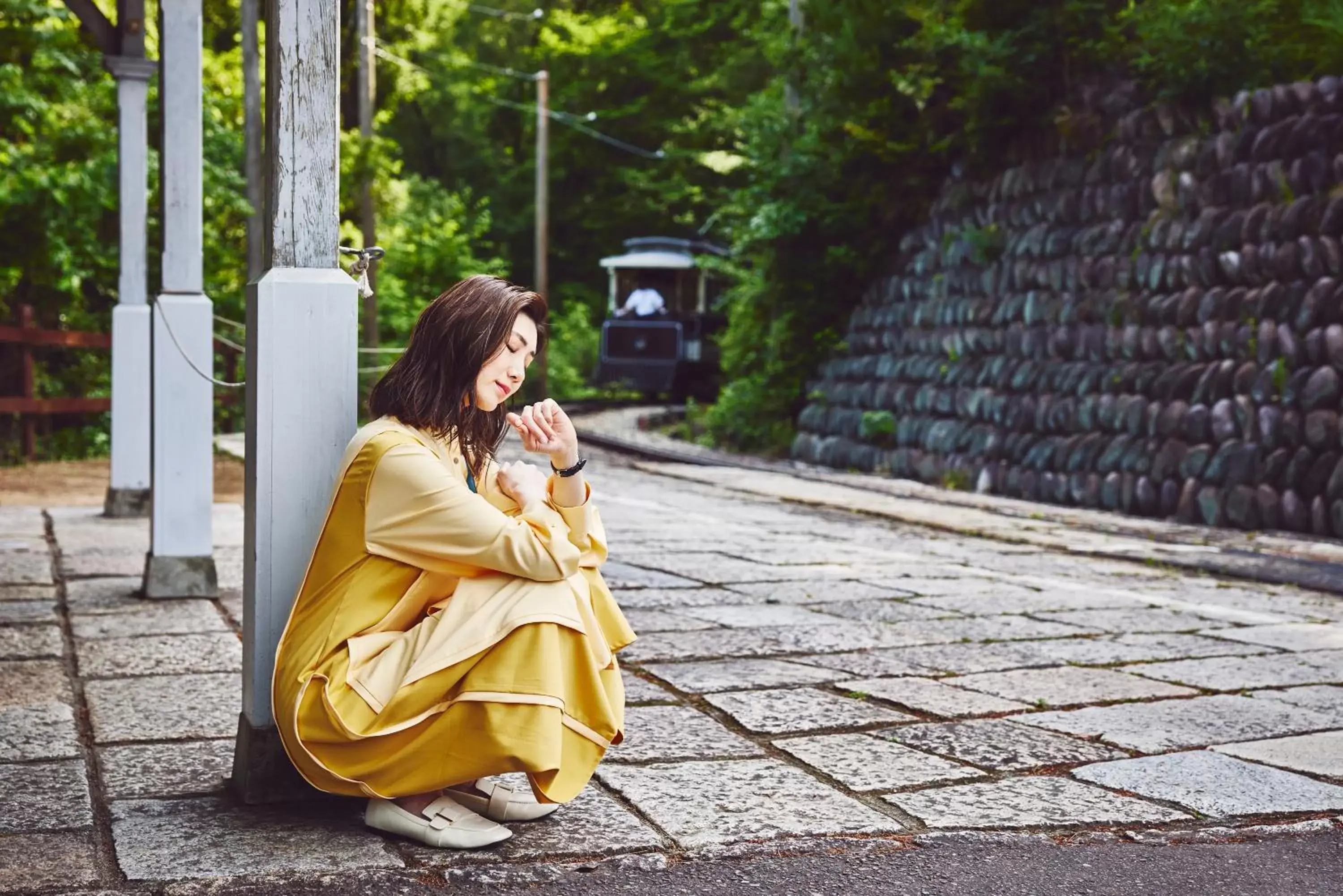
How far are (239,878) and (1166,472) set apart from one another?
8.45 m

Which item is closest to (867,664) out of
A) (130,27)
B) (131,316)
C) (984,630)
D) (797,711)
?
(797,711)

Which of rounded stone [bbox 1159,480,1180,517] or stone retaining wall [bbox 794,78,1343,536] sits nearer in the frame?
stone retaining wall [bbox 794,78,1343,536]

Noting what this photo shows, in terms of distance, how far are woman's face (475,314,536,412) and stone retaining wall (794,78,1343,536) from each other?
6.88 metres

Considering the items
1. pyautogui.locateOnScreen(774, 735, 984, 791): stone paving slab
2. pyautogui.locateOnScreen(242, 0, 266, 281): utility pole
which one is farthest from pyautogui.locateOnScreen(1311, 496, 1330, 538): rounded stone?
pyautogui.locateOnScreen(242, 0, 266, 281): utility pole

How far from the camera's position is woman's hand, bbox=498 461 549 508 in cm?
275

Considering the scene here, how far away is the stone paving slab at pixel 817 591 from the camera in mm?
5879

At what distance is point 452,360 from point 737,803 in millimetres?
1063

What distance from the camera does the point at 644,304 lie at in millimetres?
24875

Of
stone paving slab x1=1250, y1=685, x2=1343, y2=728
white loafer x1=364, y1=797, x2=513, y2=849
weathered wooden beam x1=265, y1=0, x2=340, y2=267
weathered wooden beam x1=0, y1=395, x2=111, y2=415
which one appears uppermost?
weathered wooden beam x1=265, y1=0, x2=340, y2=267

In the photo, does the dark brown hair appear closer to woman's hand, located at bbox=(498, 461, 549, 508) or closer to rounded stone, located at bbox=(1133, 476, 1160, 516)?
woman's hand, located at bbox=(498, 461, 549, 508)

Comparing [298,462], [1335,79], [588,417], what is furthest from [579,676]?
[588,417]

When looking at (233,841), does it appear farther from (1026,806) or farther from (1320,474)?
(1320,474)

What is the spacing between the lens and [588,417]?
22.0 meters

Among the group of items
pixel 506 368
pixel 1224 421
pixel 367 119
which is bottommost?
pixel 1224 421
